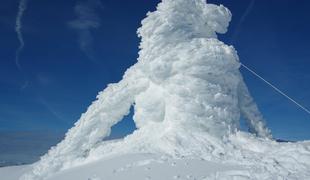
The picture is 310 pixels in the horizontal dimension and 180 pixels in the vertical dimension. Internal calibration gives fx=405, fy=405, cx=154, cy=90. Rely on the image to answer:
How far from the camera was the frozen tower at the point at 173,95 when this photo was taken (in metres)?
26.9

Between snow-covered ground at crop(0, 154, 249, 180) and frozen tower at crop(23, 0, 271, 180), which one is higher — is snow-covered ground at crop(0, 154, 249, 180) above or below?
below

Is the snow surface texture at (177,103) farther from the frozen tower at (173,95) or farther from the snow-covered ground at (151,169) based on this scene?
the snow-covered ground at (151,169)

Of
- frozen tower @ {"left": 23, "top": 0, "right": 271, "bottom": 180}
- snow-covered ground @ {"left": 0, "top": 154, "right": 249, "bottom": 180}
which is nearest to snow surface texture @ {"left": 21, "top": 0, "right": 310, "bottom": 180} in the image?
frozen tower @ {"left": 23, "top": 0, "right": 271, "bottom": 180}

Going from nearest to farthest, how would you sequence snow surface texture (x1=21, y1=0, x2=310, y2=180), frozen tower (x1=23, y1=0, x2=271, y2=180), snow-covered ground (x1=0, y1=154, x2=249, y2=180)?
snow-covered ground (x1=0, y1=154, x2=249, y2=180) < snow surface texture (x1=21, y1=0, x2=310, y2=180) < frozen tower (x1=23, y1=0, x2=271, y2=180)

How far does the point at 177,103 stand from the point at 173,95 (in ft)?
2.39

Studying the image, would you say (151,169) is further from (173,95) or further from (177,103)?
(173,95)

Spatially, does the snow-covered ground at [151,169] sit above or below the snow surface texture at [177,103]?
below

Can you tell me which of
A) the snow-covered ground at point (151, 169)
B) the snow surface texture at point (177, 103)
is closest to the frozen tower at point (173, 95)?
the snow surface texture at point (177, 103)

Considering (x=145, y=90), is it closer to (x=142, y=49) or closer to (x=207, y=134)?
(x=142, y=49)

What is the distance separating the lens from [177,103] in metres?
27.5

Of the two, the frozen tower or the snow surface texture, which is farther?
the frozen tower

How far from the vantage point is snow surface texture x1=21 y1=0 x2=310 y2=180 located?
2552 cm

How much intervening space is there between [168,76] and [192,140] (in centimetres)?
540

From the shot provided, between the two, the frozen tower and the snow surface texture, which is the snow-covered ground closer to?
the snow surface texture
